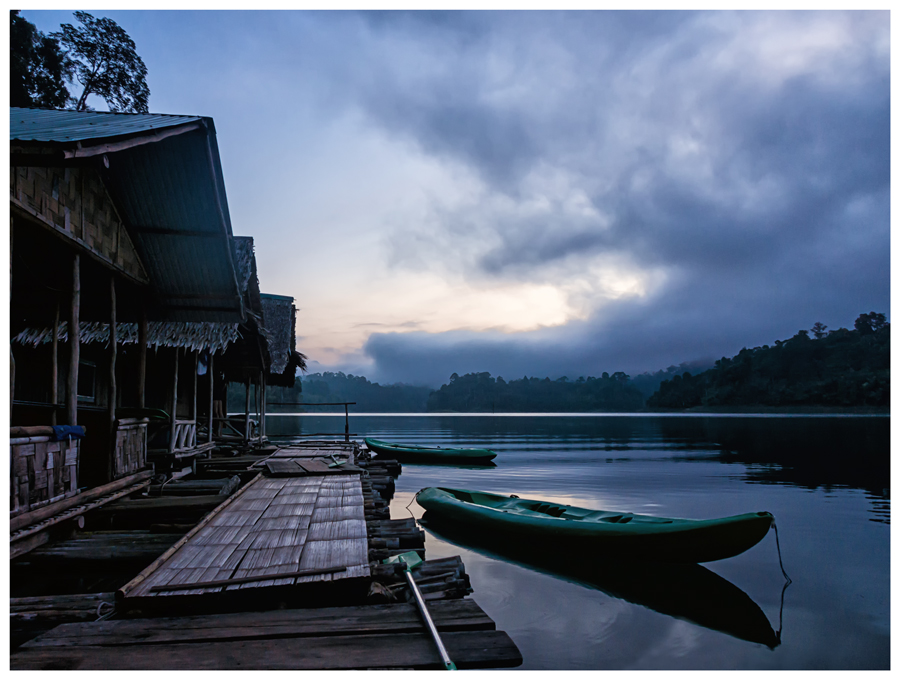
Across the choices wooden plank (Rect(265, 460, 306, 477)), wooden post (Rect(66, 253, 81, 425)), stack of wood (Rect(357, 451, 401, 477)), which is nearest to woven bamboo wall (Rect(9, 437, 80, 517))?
wooden post (Rect(66, 253, 81, 425))

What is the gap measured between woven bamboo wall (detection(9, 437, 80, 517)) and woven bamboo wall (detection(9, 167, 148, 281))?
2.45 m

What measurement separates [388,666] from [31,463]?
4.53 m

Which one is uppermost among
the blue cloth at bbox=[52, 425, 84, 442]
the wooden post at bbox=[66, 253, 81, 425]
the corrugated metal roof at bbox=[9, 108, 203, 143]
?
the corrugated metal roof at bbox=[9, 108, 203, 143]

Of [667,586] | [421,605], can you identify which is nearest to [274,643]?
[421,605]

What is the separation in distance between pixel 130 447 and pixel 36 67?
27.0 m

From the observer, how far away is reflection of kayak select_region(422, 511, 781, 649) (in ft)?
24.3

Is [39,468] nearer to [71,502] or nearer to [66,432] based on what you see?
[66,432]

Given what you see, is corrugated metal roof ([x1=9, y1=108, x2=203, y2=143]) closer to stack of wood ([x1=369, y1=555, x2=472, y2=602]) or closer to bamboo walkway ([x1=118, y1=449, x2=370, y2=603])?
bamboo walkway ([x1=118, y1=449, x2=370, y2=603])

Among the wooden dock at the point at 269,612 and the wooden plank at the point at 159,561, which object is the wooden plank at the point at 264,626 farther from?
the wooden plank at the point at 159,561

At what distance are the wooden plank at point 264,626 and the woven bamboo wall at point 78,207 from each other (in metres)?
4.19

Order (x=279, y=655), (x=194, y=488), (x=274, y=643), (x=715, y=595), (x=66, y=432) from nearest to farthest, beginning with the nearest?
(x=279, y=655), (x=274, y=643), (x=66, y=432), (x=715, y=595), (x=194, y=488)

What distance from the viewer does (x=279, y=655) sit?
3.47m

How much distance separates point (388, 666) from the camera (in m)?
3.36
